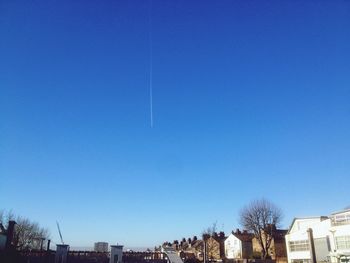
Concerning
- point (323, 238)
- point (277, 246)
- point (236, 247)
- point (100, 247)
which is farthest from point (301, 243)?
point (100, 247)

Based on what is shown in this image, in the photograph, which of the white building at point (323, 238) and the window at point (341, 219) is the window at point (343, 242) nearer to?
the white building at point (323, 238)

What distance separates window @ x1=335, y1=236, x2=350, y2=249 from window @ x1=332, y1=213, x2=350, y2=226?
1859 millimetres

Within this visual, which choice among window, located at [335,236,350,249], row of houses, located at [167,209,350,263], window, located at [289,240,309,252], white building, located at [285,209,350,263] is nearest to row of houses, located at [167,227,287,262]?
row of houses, located at [167,209,350,263]

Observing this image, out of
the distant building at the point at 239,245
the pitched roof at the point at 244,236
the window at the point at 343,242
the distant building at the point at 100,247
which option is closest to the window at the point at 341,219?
the window at the point at 343,242

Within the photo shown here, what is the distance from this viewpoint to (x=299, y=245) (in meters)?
62.9

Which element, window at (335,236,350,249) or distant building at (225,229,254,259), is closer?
window at (335,236,350,249)

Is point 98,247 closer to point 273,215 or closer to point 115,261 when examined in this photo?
point 115,261

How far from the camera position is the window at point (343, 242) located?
46.8 metres

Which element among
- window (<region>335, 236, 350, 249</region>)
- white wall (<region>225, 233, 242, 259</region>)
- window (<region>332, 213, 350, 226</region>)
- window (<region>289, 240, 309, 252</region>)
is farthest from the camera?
white wall (<region>225, 233, 242, 259</region>)

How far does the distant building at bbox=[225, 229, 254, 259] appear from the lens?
92.9 meters

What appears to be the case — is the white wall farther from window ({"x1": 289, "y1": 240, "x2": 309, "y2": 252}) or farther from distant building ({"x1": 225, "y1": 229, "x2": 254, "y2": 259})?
window ({"x1": 289, "y1": 240, "x2": 309, "y2": 252})

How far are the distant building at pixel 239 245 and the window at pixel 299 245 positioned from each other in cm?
2869

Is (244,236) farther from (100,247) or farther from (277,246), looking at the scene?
(100,247)

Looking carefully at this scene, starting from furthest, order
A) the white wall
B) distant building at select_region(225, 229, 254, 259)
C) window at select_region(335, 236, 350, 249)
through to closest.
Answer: the white wall
distant building at select_region(225, 229, 254, 259)
window at select_region(335, 236, 350, 249)
